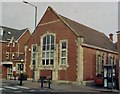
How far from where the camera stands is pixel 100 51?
32.8 metres

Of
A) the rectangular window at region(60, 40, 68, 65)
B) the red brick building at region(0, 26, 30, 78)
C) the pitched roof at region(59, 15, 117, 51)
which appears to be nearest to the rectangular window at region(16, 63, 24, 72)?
the red brick building at region(0, 26, 30, 78)

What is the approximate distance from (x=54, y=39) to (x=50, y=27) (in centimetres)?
206

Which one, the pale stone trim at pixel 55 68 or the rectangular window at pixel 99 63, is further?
the rectangular window at pixel 99 63

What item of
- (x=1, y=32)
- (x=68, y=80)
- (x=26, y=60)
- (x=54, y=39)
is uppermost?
(x=1, y=32)

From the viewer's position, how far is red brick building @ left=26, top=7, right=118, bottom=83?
28.8m

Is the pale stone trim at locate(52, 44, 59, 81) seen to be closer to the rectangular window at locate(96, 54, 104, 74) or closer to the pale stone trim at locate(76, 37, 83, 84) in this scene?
the pale stone trim at locate(76, 37, 83, 84)

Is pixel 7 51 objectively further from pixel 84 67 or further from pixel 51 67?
pixel 84 67

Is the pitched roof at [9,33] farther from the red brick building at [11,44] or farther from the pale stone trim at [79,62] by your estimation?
the pale stone trim at [79,62]

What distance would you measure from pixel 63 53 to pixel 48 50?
112 inches

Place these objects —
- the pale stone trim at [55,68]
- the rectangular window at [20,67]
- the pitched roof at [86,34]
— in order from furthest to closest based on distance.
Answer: the rectangular window at [20,67] < the pitched roof at [86,34] < the pale stone trim at [55,68]

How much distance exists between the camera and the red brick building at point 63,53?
94.4 ft

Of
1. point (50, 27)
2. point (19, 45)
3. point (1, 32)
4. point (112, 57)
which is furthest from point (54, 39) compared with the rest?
point (1, 32)

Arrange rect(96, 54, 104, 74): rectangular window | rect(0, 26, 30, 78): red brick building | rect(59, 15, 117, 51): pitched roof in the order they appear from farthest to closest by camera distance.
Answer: rect(0, 26, 30, 78): red brick building, rect(96, 54, 104, 74): rectangular window, rect(59, 15, 117, 51): pitched roof

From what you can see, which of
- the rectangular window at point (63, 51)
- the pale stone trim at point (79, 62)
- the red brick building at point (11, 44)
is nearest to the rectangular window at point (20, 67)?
the red brick building at point (11, 44)
